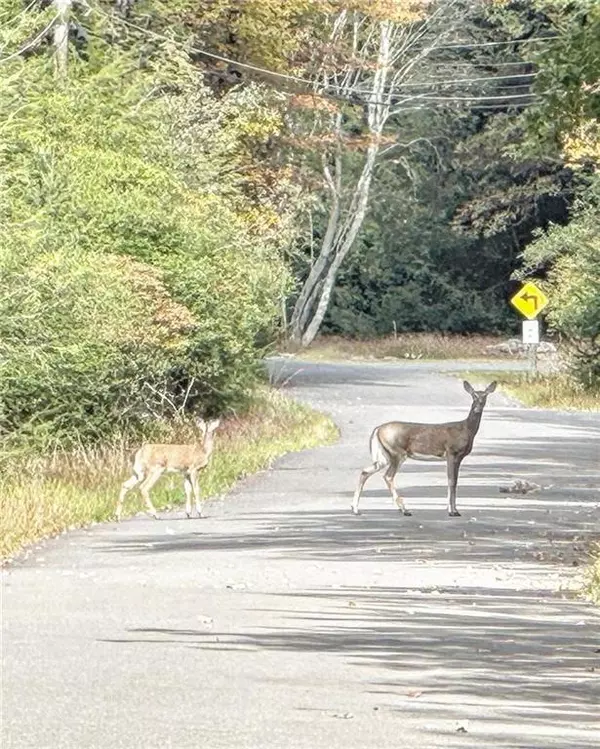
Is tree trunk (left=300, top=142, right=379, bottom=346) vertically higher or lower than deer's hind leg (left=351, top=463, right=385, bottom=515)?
lower

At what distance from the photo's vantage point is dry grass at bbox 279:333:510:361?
90625 mm

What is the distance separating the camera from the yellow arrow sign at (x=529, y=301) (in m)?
68.8

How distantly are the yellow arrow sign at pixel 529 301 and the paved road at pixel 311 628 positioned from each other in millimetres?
37031

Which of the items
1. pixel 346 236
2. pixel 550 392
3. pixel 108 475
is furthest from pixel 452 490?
pixel 346 236

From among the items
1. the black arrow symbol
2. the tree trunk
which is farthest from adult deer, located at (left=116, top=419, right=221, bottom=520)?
the tree trunk

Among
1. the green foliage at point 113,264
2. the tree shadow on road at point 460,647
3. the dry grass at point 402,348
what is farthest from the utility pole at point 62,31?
the dry grass at point 402,348

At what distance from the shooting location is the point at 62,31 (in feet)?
156

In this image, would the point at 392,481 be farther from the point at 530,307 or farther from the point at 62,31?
the point at 530,307

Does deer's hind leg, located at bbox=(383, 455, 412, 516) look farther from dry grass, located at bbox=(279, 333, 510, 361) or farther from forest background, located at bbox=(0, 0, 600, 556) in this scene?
dry grass, located at bbox=(279, 333, 510, 361)

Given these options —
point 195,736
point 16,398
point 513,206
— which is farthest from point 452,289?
point 195,736

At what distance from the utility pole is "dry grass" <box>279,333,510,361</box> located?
135ft

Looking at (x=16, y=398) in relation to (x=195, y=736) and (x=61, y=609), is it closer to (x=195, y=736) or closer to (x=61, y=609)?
(x=61, y=609)

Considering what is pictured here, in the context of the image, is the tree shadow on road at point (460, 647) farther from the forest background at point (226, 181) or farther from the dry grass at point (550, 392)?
the dry grass at point (550, 392)

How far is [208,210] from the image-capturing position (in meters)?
44.5
